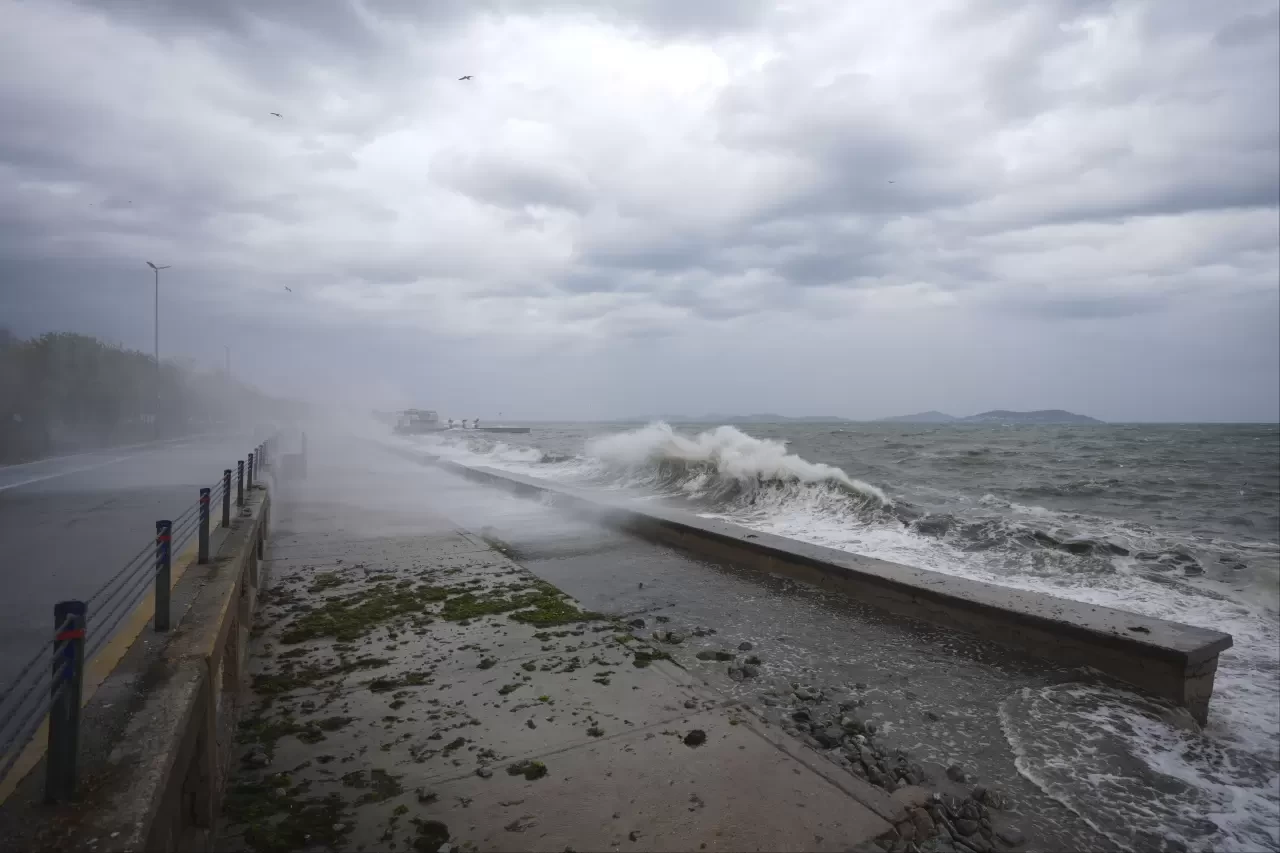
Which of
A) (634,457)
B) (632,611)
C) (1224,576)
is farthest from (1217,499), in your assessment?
(632,611)

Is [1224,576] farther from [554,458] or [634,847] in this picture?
[554,458]

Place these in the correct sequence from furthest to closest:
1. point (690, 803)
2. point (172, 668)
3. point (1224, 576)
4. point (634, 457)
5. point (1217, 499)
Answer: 1. point (634, 457)
2. point (1217, 499)
3. point (1224, 576)
4. point (172, 668)
5. point (690, 803)

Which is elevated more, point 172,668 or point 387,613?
point 172,668

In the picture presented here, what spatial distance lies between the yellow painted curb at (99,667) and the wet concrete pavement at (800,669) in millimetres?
968

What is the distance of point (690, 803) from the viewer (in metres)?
3.16

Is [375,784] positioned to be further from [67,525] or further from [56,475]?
[56,475]

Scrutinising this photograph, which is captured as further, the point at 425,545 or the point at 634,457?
the point at 634,457

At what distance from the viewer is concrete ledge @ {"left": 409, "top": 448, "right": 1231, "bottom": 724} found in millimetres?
4609

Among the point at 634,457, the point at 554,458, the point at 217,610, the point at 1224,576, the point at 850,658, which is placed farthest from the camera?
the point at 554,458

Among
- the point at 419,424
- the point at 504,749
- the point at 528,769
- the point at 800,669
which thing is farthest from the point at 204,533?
the point at 419,424

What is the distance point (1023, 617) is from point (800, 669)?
2020 mm

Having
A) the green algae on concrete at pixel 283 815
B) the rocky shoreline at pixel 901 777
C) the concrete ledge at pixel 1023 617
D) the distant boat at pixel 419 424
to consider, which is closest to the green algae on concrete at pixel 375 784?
the green algae on concrete at pixel 283 815

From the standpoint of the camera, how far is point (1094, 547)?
1011 cm

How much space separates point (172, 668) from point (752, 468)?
14.1m
